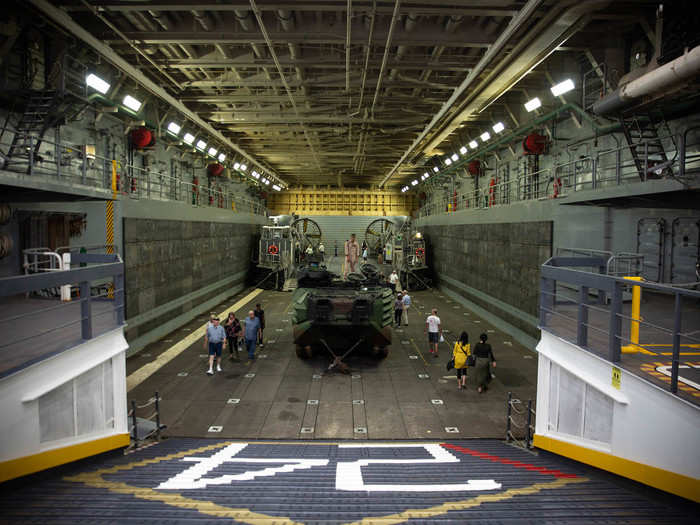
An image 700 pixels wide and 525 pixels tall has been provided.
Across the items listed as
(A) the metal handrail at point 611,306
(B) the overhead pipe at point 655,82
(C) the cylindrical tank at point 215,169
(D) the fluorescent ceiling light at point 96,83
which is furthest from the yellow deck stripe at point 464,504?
(C) the cylindrical tank at point 215,169

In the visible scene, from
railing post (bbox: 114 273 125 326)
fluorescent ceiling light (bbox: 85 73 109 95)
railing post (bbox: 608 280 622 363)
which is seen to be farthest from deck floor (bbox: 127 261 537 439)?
fluorescent ceiling light (bbox: 85 73 109 95)

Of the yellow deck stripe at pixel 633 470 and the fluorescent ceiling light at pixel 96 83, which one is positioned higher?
the fluorescent ceiling light at pixel 96 83

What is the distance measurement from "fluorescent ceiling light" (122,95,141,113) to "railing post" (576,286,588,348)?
1645 centimetres

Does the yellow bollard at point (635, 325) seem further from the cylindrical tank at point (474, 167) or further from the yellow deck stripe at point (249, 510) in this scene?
the cylindrical tank at point (474, 167)

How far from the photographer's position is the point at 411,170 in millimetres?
37031

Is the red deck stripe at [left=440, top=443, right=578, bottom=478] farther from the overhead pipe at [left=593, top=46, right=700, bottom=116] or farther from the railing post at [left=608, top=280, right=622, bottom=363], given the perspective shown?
the overhead pipe at [left=593, top=46, right=700, bottom=116]

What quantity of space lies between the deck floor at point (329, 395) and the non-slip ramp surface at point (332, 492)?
1.84 m

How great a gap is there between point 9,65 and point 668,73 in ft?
51.3

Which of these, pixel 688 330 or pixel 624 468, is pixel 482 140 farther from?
pixel 624 468

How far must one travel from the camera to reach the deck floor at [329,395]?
27.9 feet

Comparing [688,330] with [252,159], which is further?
[252,159]

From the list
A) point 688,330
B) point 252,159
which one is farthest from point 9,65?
point 252,159

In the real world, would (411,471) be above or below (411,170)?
below

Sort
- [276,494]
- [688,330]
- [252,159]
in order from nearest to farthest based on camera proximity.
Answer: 1. [276,494]
2. [688,330]
3. [252,159]
